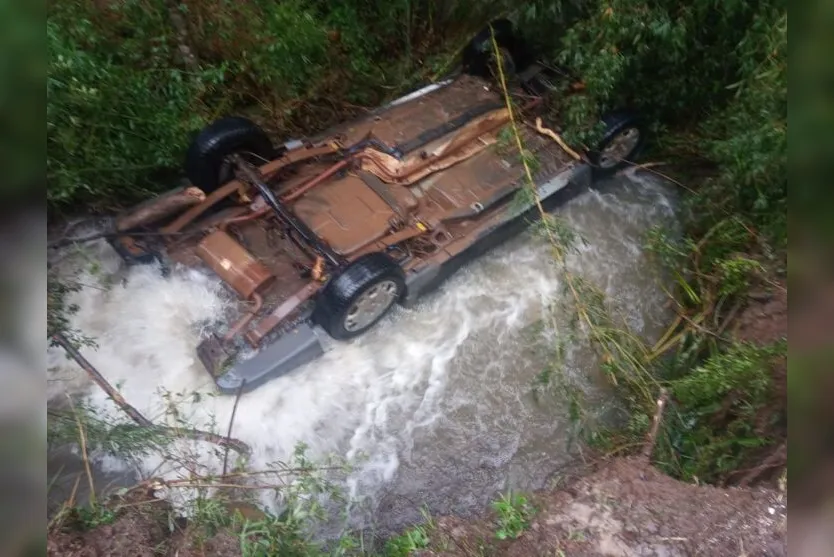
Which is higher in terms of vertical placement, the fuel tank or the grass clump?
the fuel tank

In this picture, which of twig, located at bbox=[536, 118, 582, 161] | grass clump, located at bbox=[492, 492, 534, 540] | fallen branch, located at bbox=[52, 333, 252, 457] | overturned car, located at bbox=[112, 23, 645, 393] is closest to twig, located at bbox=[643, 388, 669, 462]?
grass clump, located at bbox=[492, 492, 534, 540]

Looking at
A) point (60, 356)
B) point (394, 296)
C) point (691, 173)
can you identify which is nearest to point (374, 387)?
point (394, 296)

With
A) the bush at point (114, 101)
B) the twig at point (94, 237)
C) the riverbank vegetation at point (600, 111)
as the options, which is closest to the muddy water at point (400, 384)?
the twig at point (94, 237)

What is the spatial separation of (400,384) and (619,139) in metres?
2.87

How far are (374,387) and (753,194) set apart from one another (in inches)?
119

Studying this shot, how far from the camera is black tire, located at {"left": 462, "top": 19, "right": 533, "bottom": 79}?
565cm

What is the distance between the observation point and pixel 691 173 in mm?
5895

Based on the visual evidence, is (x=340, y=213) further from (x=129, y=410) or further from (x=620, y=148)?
(x=620, y=148)

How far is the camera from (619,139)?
5.50m

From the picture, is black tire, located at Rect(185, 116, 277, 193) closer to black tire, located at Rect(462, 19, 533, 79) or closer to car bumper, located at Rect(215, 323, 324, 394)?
car bumper, located at Rect(215, 323, 324, 394)

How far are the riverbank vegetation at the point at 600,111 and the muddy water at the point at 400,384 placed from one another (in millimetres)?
360

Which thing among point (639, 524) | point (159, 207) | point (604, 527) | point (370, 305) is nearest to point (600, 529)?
point (604, 527)

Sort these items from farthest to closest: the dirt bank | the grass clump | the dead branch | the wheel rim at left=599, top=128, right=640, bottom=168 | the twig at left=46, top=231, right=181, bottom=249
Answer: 1. the wheel rim at left=599, top=128, right=640, bottom=168
2. the dead branch
3. the twig at left=46, top=231, right=181, bottom=249
4. the grass clump
5. the dirt bank

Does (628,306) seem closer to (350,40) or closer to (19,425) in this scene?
(350,40)
